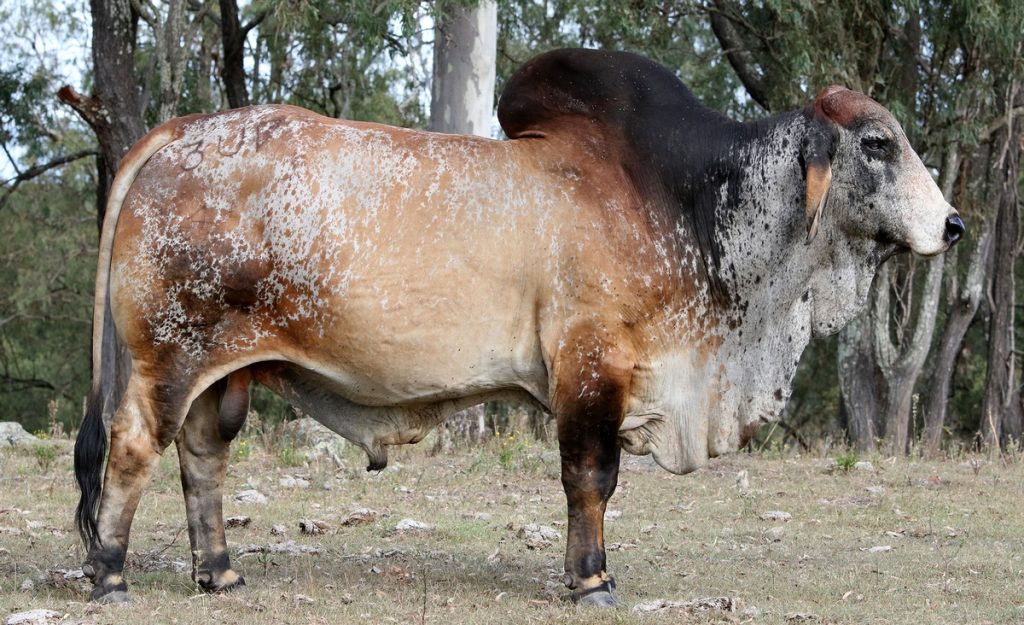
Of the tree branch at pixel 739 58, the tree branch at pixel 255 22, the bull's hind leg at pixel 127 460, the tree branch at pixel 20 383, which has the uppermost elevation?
the tree branch at pixel 255 22

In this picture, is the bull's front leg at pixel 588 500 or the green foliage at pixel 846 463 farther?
the green foliage at pixel 846 463

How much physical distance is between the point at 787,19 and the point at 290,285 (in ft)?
37.8

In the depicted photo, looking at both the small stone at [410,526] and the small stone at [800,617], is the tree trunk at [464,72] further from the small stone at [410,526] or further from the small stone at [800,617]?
the small stone at [800,617]

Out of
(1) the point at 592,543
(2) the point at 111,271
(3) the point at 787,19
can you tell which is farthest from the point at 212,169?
(3) the point at 787,19

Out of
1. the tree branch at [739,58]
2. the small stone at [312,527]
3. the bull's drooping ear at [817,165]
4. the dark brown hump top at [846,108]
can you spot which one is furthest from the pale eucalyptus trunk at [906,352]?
the bull's drooping ear at [817,165]

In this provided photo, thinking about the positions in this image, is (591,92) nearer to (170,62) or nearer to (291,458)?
(291,458)

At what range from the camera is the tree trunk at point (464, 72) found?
44.7ft

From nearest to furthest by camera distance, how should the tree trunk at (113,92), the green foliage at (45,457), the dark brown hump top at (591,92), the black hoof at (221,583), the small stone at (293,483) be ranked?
the black hoof at (221,583) < the dark brown hump top at (591,92) < the small stone at (293,483) < the green foliage at (45,457) < the tree trunk at (113,92)

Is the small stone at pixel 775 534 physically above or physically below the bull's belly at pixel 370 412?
below

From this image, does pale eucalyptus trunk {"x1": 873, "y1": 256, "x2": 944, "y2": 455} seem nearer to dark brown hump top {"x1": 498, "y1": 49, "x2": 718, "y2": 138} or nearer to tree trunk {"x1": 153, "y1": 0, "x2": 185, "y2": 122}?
tree trunk {"x1": 153, "y1": 0, "x2": 185, "y2": 122}

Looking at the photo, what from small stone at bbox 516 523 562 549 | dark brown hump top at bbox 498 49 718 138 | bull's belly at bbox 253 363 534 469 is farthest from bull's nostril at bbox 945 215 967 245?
small stone at bbox 516 523 562 549

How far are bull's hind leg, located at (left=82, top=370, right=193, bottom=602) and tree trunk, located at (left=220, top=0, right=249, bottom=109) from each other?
14470mm

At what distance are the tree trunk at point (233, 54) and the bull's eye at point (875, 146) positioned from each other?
15.0m

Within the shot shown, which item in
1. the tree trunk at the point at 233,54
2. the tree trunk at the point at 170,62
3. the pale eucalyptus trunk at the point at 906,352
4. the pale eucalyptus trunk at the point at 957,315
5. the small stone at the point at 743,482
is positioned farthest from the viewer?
the tree trunk at the point at 233,54
